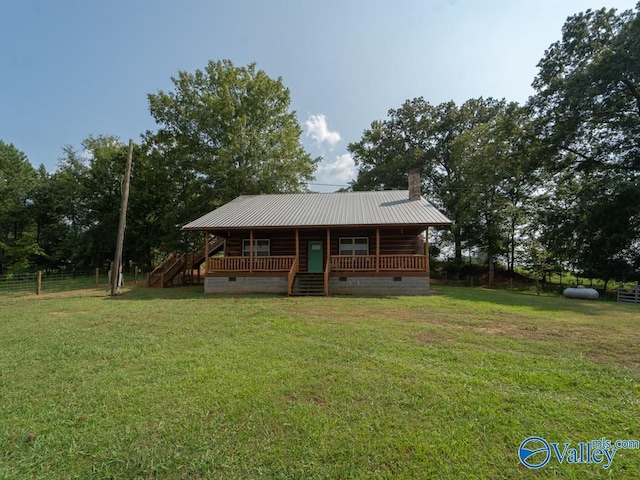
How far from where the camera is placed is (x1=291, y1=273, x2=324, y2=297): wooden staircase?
13.0 metres

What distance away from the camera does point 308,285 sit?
1355cm

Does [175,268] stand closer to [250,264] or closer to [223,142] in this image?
[250,264]

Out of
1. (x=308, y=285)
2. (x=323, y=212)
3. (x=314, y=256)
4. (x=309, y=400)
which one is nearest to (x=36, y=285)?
(x=308, y=285)

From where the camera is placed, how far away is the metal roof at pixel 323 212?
44.3ft

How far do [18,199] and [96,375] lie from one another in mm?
34739

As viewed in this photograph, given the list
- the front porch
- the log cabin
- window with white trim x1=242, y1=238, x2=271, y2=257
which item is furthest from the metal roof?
window with white trim x1=242, y1=238, x2=271, y2=257

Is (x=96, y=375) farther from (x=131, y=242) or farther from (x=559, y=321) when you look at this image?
(x=131, y=242)

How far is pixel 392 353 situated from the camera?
194 inches

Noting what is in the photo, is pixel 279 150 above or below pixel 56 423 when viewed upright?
above

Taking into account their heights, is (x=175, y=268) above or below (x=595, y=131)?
below

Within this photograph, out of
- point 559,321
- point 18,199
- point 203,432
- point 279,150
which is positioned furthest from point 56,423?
point 18,199

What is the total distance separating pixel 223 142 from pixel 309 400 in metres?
23.9

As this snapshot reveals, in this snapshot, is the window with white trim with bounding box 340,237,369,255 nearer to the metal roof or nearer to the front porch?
the front porch

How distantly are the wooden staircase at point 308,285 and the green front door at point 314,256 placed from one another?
97 centimetres
